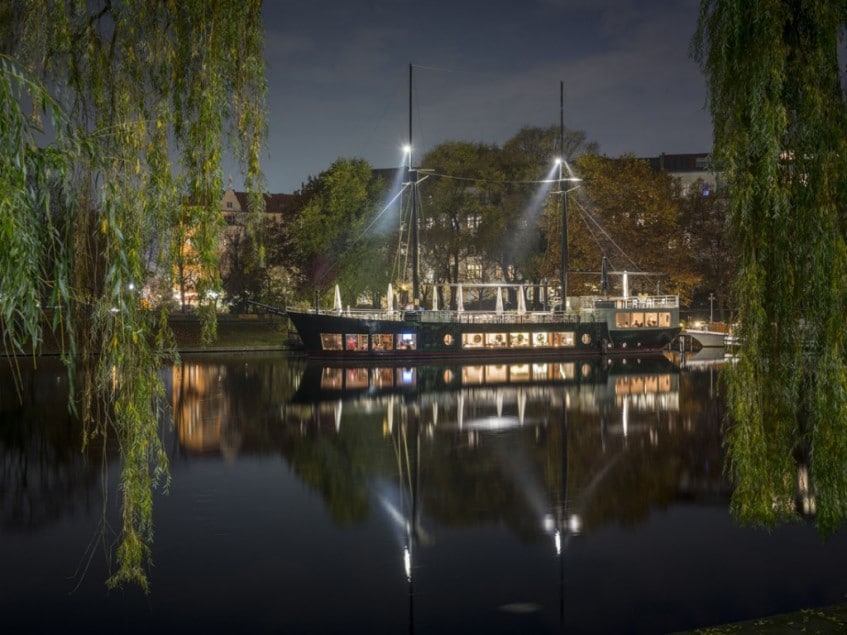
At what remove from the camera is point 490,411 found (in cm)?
3033

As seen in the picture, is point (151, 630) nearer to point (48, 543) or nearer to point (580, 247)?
point (48, 543)

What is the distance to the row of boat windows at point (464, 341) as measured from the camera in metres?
50.5

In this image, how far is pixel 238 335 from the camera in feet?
205

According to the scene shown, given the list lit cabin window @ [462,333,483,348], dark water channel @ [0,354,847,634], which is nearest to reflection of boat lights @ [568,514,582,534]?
dark water channel @ [0,354,847,634]

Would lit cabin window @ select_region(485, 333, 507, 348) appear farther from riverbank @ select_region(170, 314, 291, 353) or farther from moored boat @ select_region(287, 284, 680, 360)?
riverbank @ select_region(170, 314, 291, 353)

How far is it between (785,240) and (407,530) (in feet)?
28.9

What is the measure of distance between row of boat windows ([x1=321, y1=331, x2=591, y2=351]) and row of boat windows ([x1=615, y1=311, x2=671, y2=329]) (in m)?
2.84

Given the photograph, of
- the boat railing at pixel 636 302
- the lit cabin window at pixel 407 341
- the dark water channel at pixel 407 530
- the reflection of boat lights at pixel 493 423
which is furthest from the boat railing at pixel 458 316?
the reflection of boat lights at pixel 493 423

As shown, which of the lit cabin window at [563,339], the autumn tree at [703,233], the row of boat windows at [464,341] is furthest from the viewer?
the autumn tree at [703,233]

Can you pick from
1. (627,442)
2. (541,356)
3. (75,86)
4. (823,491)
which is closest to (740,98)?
(823,491)

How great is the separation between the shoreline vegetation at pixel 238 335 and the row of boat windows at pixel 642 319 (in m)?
22.8

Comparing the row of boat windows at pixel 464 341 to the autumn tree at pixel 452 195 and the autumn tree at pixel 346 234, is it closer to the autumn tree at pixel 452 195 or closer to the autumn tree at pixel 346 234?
the autumn tree at pixel 346 234

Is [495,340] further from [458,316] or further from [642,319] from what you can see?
[642,319]

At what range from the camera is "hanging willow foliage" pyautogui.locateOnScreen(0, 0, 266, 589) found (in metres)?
7.56
